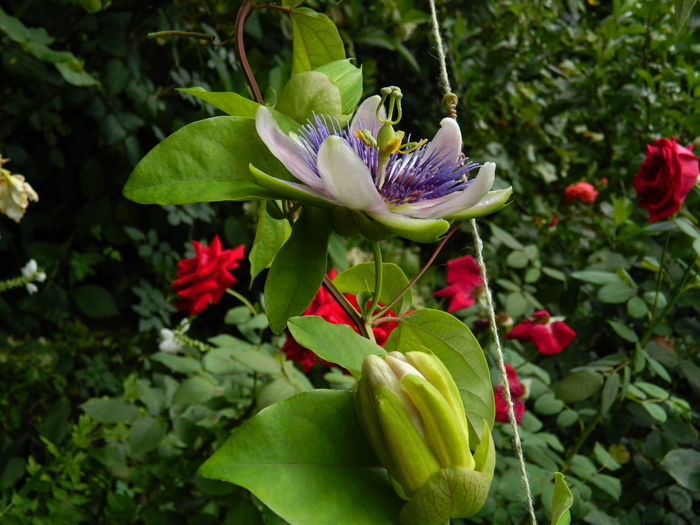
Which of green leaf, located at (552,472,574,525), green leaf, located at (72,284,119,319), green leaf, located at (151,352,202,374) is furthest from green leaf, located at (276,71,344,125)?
green leaf, located at (72,284,119,319)

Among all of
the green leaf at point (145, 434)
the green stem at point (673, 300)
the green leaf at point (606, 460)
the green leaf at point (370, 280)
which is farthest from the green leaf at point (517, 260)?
the green leaf at point (370, 280)

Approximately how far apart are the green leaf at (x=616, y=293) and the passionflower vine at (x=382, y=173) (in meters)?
0.69

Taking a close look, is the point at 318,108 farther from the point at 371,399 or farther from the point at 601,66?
the point at 601,66

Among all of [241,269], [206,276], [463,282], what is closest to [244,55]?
[206,276]

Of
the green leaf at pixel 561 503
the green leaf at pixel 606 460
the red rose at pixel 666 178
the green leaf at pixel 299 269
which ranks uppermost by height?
the green leaf at pixel 299 269

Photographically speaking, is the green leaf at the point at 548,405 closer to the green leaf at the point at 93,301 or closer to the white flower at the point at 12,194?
the white flower at the point at 12,194

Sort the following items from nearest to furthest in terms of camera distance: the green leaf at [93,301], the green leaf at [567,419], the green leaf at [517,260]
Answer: the green leaf at [567,419], the green leaf at [517,260], the green leaf at [93,301]

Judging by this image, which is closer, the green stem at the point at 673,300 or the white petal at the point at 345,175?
the white petal at the point at 345,175

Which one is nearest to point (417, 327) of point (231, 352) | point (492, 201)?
point (492, 201)

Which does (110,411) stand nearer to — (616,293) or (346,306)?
(346,306)

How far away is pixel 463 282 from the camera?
1186 mm

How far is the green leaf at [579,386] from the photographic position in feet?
3.10

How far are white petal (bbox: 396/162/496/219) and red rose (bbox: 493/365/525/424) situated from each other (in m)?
0.52

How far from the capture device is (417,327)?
1.34 feet
